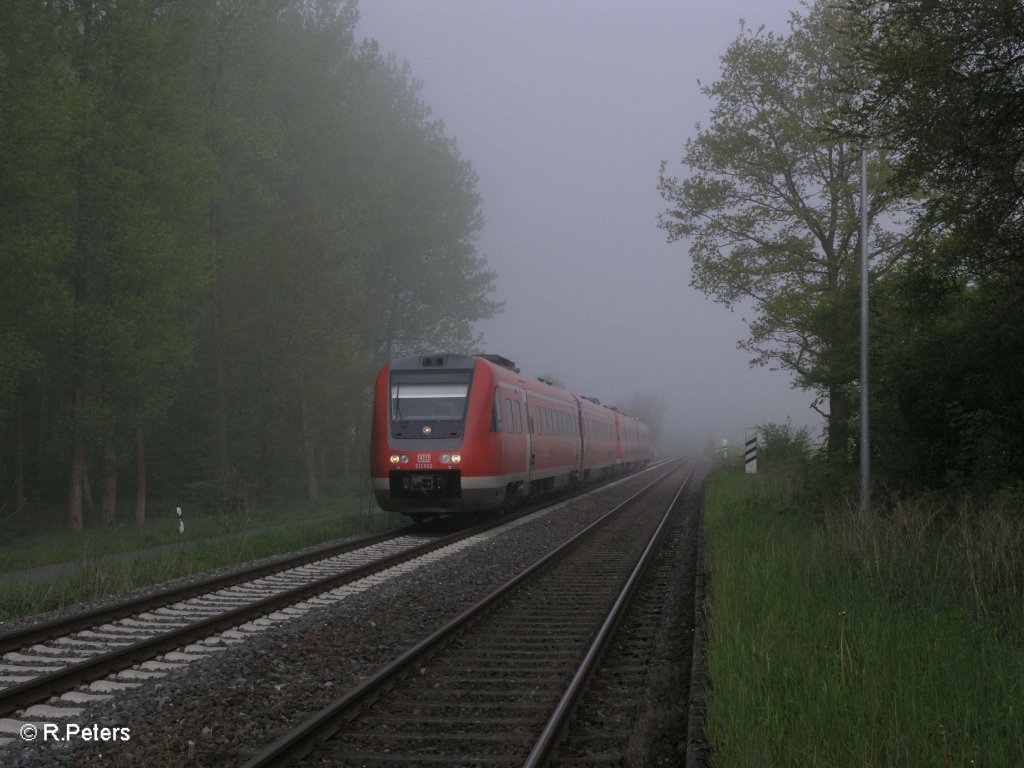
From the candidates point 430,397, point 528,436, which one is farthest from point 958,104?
point 528,436

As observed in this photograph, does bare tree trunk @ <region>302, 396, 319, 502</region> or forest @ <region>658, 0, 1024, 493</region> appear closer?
forest @ <region>658, 0, 1024, 493</region>

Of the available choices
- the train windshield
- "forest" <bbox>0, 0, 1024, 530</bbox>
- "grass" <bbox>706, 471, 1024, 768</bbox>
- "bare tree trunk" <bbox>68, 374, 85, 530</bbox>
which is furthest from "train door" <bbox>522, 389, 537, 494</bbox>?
"bare tree trunk" <bbox>68, 374, 85, 530</bbox>

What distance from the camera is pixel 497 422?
61.2 feet

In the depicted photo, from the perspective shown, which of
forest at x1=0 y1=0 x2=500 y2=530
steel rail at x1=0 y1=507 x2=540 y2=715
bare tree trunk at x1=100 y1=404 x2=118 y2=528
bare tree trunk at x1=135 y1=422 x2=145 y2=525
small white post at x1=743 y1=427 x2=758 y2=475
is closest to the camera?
steel rail at x1=0 y1=507 x2=540 y2=715

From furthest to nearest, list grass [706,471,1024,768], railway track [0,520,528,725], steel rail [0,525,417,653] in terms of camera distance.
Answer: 1. steel rail [0,525,417,653]
2. railway track [0,520,528,725]
3. grass [706,471,1024,768]

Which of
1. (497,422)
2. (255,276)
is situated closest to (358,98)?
(255,276)

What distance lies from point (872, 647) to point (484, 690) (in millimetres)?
2677

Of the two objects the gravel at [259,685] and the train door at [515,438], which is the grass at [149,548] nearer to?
the train door at [515,438]

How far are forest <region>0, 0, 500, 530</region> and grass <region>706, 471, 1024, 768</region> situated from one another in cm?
1364

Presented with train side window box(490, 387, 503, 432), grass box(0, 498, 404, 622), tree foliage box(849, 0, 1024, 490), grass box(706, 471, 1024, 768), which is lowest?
grass box(0, 498, 404, 622)

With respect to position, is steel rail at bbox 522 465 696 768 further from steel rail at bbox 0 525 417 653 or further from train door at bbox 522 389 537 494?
train door at bbox 522 389 537 494

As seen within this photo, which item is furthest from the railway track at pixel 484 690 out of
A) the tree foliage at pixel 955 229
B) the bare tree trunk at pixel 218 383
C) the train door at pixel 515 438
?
the bare tree trunk at pixel 218 383

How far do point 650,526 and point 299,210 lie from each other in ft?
55.8

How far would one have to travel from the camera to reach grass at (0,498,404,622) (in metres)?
11.4
